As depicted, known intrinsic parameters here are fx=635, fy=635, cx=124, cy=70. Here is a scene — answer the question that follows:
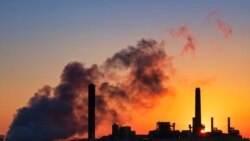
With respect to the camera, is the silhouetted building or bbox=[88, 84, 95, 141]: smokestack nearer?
bbox=[88, 84, 95, 141]: smokestack

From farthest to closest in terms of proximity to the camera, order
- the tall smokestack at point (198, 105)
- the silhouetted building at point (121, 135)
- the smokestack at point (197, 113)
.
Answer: the smokestack at point (197, 113) < the tall smokestack at point (198, 105) < the silhouetted building at point (121, 135)

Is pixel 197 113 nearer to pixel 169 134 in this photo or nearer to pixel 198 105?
pixel 198 105

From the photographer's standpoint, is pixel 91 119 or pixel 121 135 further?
pixel 121 135

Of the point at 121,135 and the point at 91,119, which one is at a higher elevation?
the point at 91,119

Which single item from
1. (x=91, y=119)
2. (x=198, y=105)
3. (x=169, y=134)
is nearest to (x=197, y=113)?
(x=198, y=105)

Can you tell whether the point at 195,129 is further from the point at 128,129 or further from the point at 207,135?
the point at 128,129

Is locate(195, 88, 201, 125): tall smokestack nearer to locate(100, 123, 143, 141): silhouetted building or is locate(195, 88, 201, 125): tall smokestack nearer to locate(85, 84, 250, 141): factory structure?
locate(85, 84, 250, 141): factory structure

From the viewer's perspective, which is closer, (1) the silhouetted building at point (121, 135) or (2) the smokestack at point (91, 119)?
(2) the smokestack at point (91, 119)

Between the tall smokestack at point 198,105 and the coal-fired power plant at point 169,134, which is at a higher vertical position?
the tall smokestack at point 198,105

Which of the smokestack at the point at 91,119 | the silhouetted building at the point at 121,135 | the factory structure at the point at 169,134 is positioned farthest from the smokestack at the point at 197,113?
the smokestack at the point at 91,119

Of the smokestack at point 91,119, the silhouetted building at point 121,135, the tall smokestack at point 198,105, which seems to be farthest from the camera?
the tall smokestack at point 198,105

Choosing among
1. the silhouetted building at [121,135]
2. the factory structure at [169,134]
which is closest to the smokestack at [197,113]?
the factory structure at [169,134]

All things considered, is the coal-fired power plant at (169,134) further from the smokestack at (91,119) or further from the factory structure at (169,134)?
the smokestack at (91,119)

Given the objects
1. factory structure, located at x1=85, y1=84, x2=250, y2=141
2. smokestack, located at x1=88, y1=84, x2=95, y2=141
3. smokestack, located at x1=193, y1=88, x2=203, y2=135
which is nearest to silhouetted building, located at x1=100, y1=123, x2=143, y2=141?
factory structure, located at x1=85, y1=84, x2=250, y2=141
